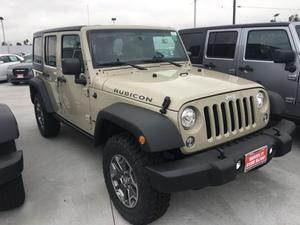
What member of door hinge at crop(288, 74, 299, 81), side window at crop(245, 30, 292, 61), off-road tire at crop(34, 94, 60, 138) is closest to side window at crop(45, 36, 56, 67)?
off-road tire at crop(34, 94, 60, 138)

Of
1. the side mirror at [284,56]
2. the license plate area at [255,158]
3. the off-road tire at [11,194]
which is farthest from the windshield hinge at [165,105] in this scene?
the side mirror at [284,56]

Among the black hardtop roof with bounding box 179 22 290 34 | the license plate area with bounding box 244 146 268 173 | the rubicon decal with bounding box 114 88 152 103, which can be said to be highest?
the black hardtop roof with bounding box 179 22 290 34

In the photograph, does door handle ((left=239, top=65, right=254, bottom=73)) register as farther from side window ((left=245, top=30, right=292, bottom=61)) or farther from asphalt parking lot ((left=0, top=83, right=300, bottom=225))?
asphalt parking lot ((left=0, top=83, right=300, bottom=225))

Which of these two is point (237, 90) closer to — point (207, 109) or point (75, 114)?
point (207, 109)

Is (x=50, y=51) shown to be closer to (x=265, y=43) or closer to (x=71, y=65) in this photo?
(x=71, y=65)

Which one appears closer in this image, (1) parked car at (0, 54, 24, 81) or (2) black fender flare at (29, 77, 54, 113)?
(2) black fender flare at (29, 77, 54, 113)

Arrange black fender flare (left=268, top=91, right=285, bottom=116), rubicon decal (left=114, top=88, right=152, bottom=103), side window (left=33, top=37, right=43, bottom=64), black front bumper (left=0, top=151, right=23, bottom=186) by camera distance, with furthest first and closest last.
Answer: side window (left=33, top=37, right=43, bottom=64), black fender flare (left=268, top=91, right=285, bottom=116), rubicon decal (left=114, top=88, right=152, bottom=103), black front bumper (left=0, top=151, right=23, bottom=186)

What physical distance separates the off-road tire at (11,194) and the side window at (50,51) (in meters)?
2.16

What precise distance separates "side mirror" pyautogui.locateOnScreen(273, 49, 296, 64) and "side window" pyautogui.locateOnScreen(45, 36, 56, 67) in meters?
3.25

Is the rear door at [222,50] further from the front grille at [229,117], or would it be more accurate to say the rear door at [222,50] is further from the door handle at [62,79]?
the door handle at [62,79]

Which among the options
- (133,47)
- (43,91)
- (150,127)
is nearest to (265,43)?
(133,47)

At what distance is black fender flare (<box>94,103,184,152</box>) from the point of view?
232 cm

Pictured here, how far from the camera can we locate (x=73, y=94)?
406cm

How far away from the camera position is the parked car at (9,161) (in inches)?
104
